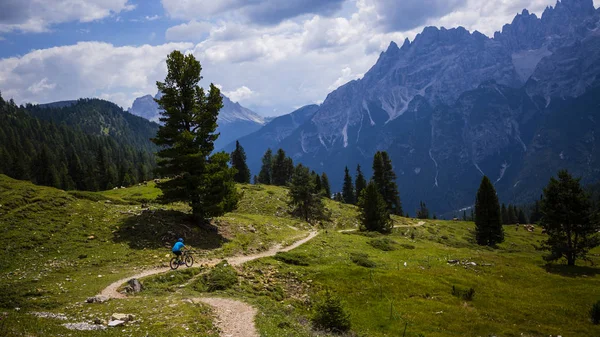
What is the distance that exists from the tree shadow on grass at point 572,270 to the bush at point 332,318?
Result: 107ft

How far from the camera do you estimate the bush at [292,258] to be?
114ft

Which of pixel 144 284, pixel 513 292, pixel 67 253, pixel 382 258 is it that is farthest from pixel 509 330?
pixel 67 253

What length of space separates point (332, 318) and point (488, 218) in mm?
67562

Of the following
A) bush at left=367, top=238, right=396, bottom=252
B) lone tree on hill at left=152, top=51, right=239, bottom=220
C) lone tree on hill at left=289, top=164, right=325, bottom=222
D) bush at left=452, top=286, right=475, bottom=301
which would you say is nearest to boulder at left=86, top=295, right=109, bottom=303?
lone tree on hill at left=152, top=51, right=239, bottom=220

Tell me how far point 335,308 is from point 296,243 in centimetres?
2236

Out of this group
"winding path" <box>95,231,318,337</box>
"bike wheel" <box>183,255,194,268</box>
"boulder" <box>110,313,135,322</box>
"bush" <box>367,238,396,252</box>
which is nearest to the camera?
"boulder" <box>110,313,135,322</box>

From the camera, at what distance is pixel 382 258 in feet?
133

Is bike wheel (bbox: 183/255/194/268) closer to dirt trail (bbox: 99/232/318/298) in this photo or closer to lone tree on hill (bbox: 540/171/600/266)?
dirt trail (bbox: 99/232/318/298)

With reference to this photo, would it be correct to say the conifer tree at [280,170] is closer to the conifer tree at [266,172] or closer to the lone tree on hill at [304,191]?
the conifer tree at [266,172]

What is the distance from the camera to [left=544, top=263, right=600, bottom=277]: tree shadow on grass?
39.5 metres

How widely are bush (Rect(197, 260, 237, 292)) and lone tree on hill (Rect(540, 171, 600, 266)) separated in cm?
4148

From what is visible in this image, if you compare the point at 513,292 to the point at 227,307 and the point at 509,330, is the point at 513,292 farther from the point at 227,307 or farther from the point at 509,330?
the point at 227,307

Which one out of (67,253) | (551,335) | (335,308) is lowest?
(551,335)

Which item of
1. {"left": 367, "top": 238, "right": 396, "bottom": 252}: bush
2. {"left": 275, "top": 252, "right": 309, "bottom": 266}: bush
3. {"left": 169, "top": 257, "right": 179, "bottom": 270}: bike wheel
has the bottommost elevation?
{"left": 367, "top": 238, "right": 396, "bottom": 252}: bush
